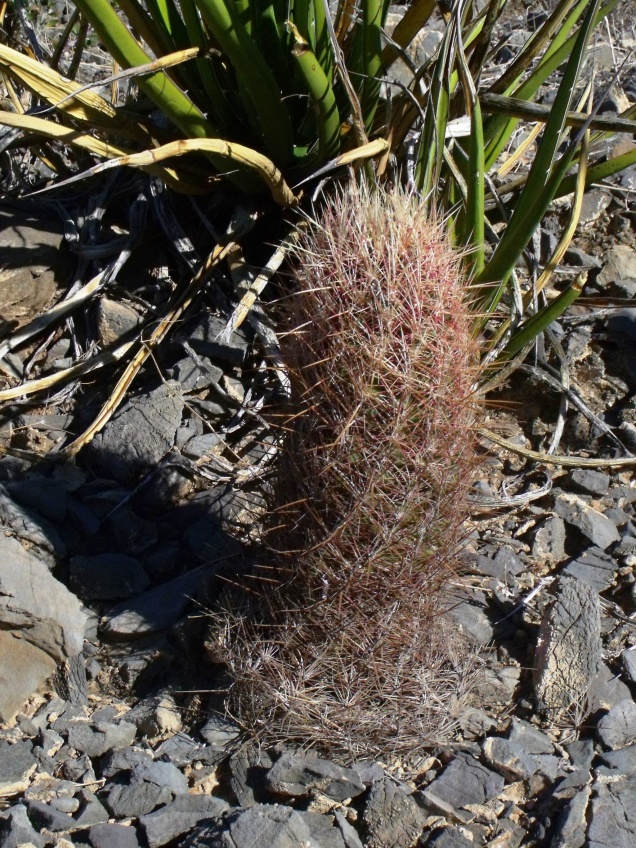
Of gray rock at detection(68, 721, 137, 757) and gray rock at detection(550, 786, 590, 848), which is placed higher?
gray rock at detection(550, 786, 590, 848)

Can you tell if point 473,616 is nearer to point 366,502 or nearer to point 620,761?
point 620,761

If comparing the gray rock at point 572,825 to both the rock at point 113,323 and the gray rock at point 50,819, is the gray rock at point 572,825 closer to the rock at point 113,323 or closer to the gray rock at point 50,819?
the gray rock at point 50,819

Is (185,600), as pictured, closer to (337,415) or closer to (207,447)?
(207,447)

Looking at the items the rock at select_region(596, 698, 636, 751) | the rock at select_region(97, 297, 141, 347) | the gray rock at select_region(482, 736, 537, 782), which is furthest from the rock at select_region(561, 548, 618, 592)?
the rock at select_region(97, 297, 141, 347)

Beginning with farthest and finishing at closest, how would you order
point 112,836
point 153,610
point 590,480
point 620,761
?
point 590,480 → point 153,610 → point 620,761 → point 112,836

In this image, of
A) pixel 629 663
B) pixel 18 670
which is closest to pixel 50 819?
pixel 18 670

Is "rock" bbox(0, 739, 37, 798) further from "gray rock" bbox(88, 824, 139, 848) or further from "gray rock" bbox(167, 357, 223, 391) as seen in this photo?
"gray rock" bbox(167, 357, 223, 391)

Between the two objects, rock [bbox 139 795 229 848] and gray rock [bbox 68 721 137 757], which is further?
gray rock [bbox 68 721 137 757]

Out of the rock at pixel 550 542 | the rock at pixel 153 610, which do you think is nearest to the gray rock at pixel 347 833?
the rock at pixel 153 610
